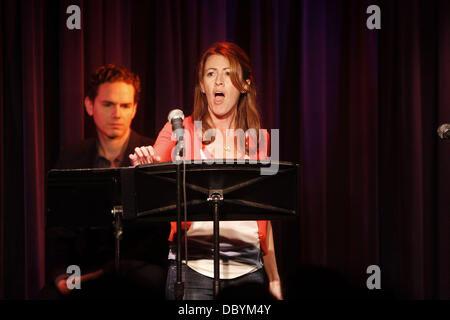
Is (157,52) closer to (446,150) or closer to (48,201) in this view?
(48,201)

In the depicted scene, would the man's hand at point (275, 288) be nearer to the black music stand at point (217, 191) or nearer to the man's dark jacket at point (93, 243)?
the black music stand at point (217, 191)

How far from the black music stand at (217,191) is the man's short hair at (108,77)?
5.01 feet

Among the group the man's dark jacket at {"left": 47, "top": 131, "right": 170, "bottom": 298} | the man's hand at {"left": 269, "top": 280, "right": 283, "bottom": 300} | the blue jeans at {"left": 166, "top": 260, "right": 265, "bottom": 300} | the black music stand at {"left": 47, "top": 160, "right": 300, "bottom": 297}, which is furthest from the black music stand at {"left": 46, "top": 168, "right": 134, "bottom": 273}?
the man's dark jacket at {"left": 47, "top": 131, "right": 170, "bottom": 298}

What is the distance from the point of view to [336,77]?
372 cm

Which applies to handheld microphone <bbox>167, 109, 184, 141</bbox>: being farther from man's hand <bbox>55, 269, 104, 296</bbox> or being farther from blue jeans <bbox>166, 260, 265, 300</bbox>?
man's hand <bbox>55, 269, 104, 296</bbox>

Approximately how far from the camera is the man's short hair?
3.50m

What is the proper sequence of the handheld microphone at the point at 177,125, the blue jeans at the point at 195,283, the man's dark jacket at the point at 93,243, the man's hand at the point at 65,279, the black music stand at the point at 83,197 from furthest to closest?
the man's dark jacket at the point at 93,243 → the man's hand at the point at 65,279 → the blue jeans at the point at 195,283 → the black music stand at the point at 83,197 → the handheld microphone at the point at 177,125

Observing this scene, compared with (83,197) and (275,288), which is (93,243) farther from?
(275,288)

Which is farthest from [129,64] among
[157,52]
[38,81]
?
[38,81]

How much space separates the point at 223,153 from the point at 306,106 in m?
1.10

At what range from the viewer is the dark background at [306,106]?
3496 millimetres

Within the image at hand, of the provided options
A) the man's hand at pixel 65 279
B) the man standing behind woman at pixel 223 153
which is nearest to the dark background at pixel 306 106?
the man's hand at pixel 65 279

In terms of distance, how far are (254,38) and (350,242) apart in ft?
5.19

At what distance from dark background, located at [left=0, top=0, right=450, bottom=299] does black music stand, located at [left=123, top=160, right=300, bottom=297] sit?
1462 millimetres
